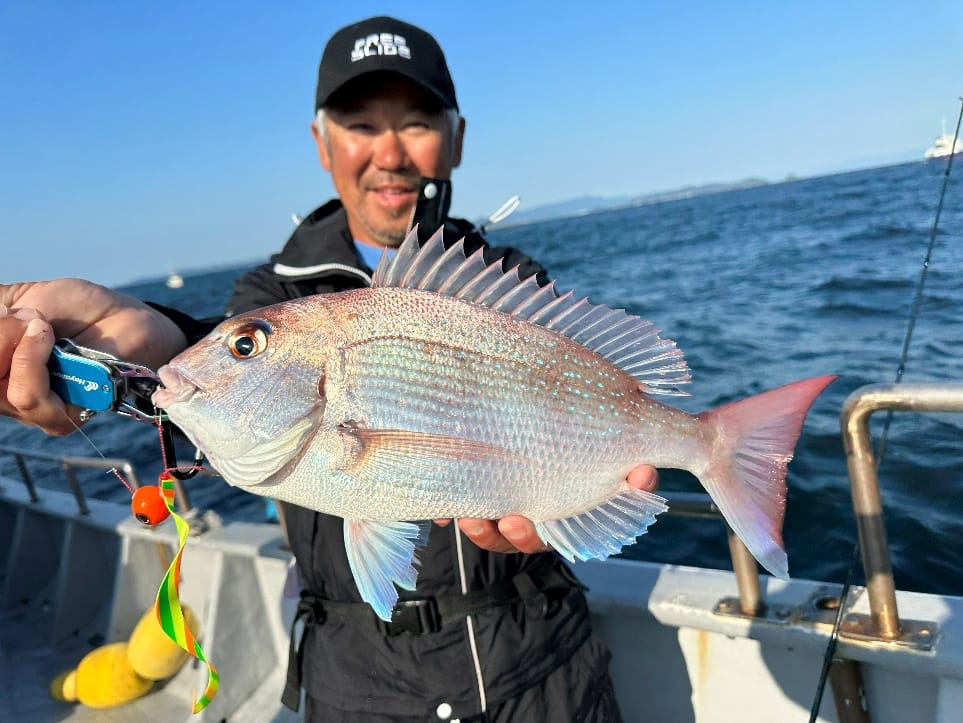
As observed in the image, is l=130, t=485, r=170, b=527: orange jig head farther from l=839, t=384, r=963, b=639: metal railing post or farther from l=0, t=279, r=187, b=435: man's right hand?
l=839, t=384, r=963, b=639: metal railing post

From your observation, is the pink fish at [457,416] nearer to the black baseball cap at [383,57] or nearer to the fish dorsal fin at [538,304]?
the fish dorsal fin at [538,304]

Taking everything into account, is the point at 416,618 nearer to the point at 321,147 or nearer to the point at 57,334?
the point at 57,334

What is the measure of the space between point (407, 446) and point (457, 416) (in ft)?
0.51

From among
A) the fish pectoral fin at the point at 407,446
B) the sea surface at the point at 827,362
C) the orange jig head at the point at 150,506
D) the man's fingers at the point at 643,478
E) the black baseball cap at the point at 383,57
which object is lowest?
the sea surface at the point at 827,362

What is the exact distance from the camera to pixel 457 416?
5.28 feet

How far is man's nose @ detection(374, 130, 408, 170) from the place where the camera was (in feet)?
8.19

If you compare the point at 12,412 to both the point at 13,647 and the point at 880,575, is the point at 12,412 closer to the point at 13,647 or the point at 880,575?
the point at 880,575

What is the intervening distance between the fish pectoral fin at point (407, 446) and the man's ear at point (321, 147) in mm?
1618

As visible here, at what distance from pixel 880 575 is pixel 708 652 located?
0.93 m

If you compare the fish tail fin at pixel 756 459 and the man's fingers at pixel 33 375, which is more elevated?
the man's fingers at pixel 33 375

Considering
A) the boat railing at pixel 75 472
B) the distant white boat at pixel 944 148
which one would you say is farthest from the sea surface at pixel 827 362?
the boat railing at pixel 75 472

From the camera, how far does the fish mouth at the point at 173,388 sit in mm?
1465

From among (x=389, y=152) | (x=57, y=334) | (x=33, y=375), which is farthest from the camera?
(x=389, y=152)

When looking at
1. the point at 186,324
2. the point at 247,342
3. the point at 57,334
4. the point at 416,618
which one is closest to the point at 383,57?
the point at 186,324
